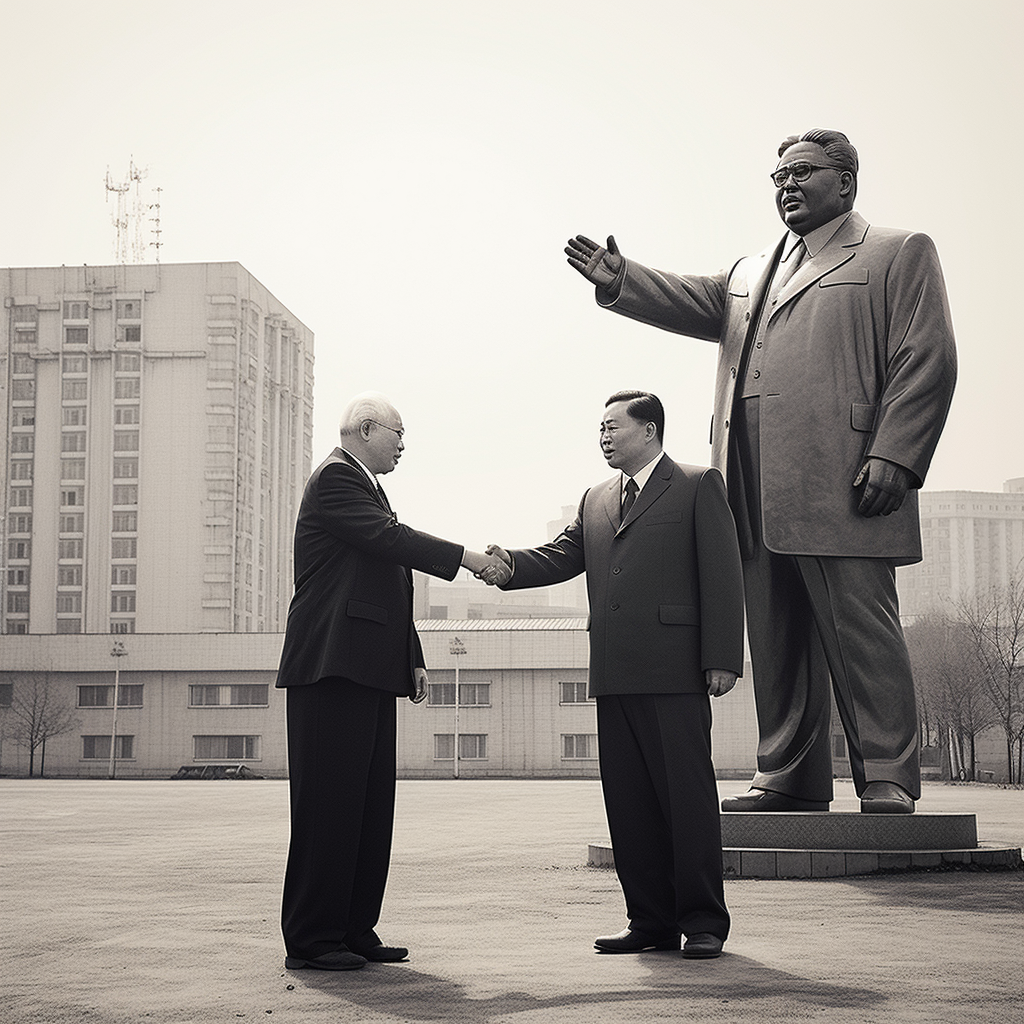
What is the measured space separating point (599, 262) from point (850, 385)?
1.50 m

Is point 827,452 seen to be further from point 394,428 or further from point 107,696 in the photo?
point 107,696

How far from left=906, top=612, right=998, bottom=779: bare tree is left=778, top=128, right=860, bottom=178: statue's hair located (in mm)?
36480

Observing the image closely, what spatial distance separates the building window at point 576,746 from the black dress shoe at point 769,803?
47.9m

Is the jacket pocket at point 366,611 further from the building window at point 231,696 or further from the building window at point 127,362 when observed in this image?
the building window at point 127,362

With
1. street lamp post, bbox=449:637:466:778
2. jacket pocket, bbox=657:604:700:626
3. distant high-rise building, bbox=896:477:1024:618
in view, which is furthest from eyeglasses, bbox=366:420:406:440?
distant high-rise building, bbox=896:477:1024:618

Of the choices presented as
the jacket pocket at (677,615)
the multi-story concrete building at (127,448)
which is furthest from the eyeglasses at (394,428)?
the multi-story concrete building at (127,448)

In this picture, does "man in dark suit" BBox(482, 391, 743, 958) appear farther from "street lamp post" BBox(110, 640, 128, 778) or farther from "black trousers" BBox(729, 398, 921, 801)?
"street lamp post" BBox(110, 640, 128, 778)

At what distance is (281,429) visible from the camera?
80.7 meters

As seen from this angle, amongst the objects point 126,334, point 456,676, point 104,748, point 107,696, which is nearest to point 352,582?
point 456,676

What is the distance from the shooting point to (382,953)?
479 centimetres

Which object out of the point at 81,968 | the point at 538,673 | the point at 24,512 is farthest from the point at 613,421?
the point at 24,512

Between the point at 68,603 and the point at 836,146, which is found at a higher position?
the point at 836,146

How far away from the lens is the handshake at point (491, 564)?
556 cm

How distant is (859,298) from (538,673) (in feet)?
161
